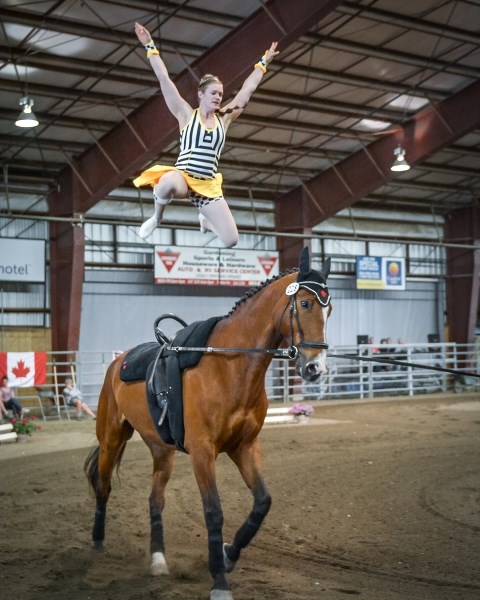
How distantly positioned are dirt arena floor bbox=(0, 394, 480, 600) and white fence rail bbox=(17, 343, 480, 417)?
734cm

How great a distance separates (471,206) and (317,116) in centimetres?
1040

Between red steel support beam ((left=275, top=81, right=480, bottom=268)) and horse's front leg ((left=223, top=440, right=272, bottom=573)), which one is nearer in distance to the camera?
horse's front leg ((left=223, top=440, right=272, bottom=573))

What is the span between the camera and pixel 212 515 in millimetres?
4879

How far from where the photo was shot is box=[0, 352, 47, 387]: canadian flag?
16828 mm

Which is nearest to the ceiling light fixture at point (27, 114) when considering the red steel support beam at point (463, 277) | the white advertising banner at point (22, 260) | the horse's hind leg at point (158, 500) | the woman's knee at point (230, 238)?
the white advertising banner at point (22, 260)

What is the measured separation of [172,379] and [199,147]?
5.32 ft

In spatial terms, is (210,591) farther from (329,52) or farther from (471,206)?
(471,206)

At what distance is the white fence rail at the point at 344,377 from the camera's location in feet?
65.3

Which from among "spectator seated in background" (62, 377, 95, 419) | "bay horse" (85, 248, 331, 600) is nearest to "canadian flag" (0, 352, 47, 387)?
"spectator seated in background" (62, 377, 95, 419)

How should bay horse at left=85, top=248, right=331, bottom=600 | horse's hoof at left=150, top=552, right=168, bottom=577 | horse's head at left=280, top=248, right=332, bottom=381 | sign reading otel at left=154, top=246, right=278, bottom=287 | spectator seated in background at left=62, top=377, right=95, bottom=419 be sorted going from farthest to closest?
sign reading otel at left=154, top=246, right=278, bottom=287 < spectator seated in background at left=62, top=377, right=95, bottom=419 < horse's hoof at left=150, top=552, right=168, bottom=577 < bay horse at left=85, top=248, right=331, bottom=600 < horse's head at left=280, top=248, right=332, bottom=381

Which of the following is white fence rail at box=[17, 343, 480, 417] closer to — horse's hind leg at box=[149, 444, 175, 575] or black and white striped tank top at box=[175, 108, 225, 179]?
horse's hind leg at box=[149, 444, 175, 575]

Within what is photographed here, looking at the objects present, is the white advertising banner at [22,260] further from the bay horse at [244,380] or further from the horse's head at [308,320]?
the horse's head at [308,320]

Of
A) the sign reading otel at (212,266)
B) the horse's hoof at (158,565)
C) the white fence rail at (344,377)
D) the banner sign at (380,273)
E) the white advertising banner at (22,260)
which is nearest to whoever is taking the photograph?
the horse's hoof at (158,565)

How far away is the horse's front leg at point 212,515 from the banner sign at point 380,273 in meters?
20.5
